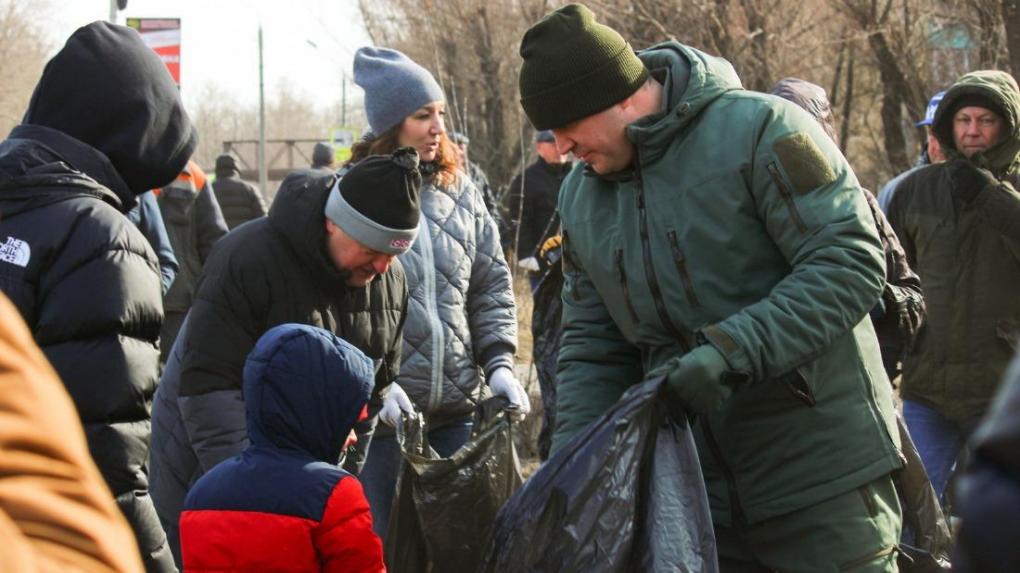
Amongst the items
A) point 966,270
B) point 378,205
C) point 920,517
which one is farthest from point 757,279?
point 966,270

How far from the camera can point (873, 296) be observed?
2.88 m

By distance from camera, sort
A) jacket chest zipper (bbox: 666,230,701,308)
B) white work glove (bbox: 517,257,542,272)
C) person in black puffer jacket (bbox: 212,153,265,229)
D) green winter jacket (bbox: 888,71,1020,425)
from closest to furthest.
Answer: jacket chest zipper (bbox: 666,230,701,308) → green winter jacket (bbox: 888,71,1020,425) → white work glove (bbox: 517,257,542,272) → person in black puffer jacket (bbox: 212,153,265,229)

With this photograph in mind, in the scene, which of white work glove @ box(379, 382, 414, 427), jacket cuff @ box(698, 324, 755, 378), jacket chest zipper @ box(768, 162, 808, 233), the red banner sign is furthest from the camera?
the red banner sign

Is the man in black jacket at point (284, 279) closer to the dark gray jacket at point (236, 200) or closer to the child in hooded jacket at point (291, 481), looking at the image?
the child in hooded jacket at point (291, 481)

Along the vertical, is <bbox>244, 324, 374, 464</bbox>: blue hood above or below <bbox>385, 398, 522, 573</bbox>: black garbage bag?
above

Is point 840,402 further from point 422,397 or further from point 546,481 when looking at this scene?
point 422,397

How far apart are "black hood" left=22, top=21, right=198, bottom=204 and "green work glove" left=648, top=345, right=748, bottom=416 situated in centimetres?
121

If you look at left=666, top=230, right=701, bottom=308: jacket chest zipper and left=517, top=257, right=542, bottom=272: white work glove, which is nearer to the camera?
left=666, top=230, right=701, bottom=308: jacket chest zipper

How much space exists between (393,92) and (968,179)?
7.13ft

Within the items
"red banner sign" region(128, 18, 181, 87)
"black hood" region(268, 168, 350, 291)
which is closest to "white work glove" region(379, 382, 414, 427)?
"black hood" region(268, 168, 350, 291)

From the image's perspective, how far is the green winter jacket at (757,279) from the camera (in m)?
Answer: 2.82

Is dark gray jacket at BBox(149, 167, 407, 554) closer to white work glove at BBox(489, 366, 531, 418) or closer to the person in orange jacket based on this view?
white work glove at BBox(489, 366, 531, 418)

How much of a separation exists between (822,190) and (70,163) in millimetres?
1561

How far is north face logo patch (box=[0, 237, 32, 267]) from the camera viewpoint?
285 centimetres
